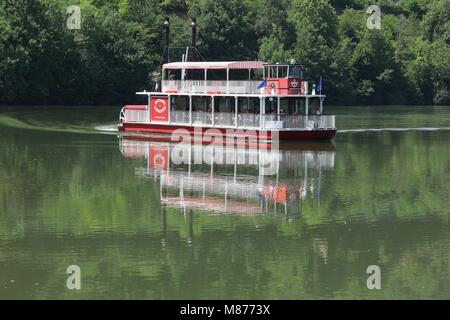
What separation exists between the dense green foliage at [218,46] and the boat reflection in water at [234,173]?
4269 cm

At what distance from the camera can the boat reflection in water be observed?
28.8m

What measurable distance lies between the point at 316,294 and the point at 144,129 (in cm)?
3981

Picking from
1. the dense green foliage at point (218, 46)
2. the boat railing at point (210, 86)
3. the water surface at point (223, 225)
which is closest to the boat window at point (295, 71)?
the boat railing at point (210, 86)

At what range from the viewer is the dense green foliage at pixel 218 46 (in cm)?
9356

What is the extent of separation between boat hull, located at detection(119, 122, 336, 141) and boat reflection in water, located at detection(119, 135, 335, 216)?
2.38 feet

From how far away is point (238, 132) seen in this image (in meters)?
51.5

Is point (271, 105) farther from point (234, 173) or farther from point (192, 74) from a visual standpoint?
point (234, 173)

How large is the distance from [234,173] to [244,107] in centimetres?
1675

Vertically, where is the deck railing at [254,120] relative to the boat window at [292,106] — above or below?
below

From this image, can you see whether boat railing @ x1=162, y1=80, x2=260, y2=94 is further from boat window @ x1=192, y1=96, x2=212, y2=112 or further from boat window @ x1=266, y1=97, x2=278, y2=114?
boat window @ x1=266, y1=97, x2=278, y2=114

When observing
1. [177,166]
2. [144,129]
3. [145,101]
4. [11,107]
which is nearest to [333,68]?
[145,101]

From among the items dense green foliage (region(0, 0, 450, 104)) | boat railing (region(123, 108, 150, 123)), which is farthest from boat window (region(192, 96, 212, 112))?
dense green foliage (region(0, 0, 450, 104))

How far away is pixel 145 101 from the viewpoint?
104438mm

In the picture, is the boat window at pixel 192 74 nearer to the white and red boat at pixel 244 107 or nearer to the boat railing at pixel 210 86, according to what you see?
the boat railing at pixel 210 86
